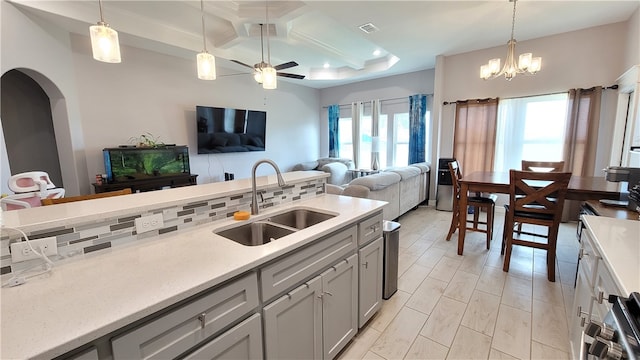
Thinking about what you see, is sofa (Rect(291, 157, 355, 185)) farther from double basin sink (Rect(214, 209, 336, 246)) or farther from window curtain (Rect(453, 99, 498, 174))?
double basin sink (Rect(214, 209, 336, 246))

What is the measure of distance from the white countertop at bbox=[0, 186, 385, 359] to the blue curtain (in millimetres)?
4854

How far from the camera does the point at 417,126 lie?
5676 millimetres

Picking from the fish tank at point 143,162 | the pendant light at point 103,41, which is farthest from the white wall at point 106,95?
the pendant light at point 103,41

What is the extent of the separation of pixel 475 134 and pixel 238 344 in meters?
4.99

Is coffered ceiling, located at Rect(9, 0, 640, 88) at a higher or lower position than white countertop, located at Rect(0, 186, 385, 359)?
higher

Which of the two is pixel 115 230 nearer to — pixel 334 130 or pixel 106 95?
pixel 106 95

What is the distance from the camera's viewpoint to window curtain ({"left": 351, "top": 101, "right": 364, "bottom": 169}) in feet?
21.8

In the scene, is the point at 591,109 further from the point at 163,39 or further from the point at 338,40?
the point at 163,39

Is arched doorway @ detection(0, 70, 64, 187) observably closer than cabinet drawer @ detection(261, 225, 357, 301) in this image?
No

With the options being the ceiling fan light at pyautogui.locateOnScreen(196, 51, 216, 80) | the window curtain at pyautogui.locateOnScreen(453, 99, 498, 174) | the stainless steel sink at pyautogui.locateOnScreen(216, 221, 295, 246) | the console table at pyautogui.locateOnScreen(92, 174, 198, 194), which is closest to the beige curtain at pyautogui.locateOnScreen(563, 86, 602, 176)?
the window curtain at pyautogui.locateOnScreen(453, 99, 498, 174)

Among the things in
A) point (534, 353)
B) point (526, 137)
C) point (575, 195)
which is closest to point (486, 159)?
point (526, 137)

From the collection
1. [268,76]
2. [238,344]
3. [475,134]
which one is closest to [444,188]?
[475,134]

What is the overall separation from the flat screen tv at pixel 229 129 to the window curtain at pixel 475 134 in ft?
13.2

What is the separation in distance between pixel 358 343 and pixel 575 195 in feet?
8.01
